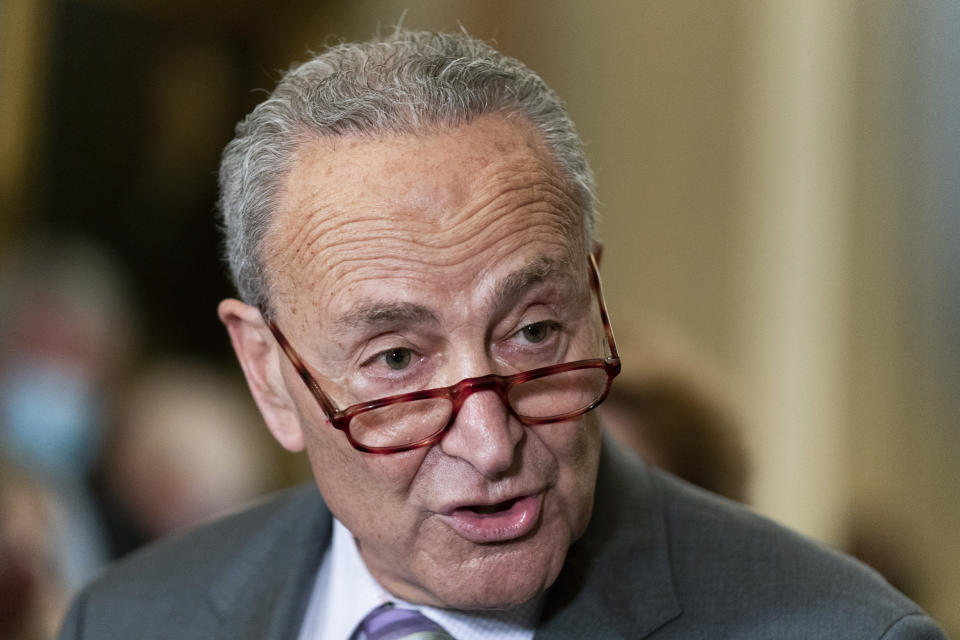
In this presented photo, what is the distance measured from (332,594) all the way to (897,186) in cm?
192

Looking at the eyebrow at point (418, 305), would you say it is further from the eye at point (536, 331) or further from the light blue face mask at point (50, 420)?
the light blue face mask at point (50, 420)

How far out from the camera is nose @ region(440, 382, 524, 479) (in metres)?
1.34

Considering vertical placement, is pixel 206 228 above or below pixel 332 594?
below

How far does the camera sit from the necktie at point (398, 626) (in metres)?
1.56

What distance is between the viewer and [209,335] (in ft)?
15.9

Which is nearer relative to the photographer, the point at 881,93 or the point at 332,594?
the point at 332,594

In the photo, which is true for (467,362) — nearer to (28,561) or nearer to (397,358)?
(397,358)

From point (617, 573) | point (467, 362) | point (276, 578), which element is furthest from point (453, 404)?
point (276, 578)

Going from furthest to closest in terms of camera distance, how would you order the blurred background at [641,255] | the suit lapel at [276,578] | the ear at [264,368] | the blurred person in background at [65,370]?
the blurred person in background at [65,370], the blurred background at [641,255], the suit lapel at [276,578], the ear at [264,368]

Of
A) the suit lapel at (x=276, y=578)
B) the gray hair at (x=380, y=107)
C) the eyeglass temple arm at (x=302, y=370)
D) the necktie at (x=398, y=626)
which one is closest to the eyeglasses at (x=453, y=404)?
the eyeglass temple arm at (x=302, y=370)

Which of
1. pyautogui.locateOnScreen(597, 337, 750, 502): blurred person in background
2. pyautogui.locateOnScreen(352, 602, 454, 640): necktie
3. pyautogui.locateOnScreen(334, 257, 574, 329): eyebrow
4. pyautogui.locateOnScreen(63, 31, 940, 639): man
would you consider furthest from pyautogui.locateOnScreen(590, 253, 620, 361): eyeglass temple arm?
pyautogui.locateOnScreen(597, 337, 750, 502): blurred person in background

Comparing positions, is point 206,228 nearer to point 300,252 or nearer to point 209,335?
point 209,335

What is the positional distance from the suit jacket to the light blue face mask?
2459mm

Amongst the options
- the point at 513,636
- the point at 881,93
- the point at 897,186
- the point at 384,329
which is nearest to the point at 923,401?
the point at 897,186
